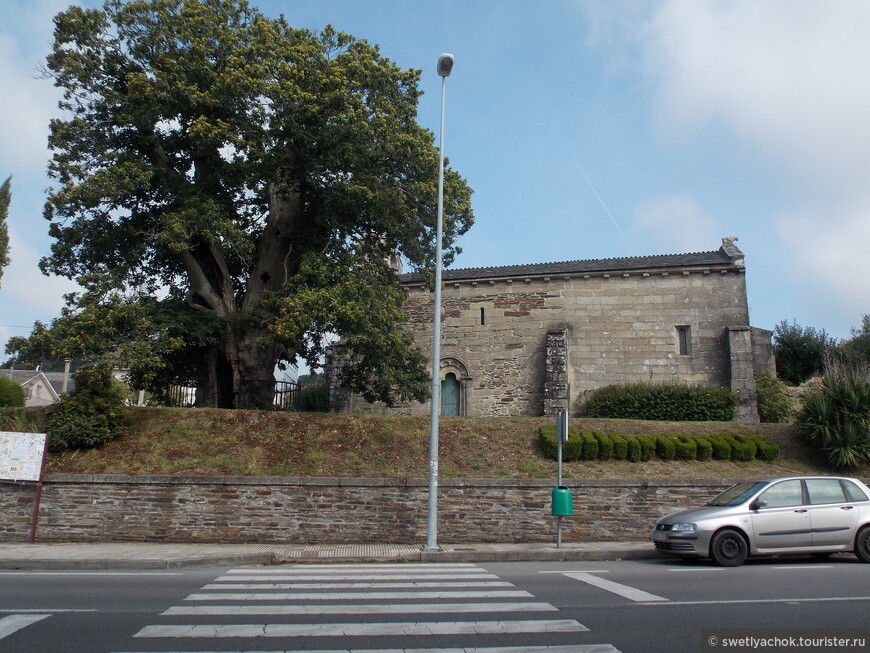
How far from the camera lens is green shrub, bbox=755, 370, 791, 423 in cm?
2323

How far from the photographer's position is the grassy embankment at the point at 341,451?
52.3 ft

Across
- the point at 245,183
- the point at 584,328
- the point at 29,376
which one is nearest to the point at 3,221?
the point at 29,376

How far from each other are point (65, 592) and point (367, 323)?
10154 millimetres

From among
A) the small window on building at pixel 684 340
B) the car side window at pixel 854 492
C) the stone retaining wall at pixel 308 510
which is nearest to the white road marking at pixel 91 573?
the stone retaining wall at pixel 308 510

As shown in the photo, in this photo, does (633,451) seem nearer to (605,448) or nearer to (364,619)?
(605,448)

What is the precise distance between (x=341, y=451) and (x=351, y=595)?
8653mm

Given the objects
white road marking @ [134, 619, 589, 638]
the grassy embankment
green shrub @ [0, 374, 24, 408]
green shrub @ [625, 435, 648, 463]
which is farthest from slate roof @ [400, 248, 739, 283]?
white road marking @ [134, 619, 589, 638]

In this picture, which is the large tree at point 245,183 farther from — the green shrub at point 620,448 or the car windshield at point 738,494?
the car windshield at point 738,494

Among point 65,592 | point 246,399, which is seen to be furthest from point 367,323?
point 65,592

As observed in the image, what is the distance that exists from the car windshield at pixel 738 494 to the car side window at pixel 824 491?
0.82 m

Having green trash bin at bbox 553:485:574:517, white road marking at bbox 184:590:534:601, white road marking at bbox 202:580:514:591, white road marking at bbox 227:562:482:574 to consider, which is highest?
green trash bin at bbox 553:485:574:517

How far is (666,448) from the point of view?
1762 cm

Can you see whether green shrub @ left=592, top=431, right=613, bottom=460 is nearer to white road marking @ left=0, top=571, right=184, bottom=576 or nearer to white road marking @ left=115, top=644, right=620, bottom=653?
white road marking @ left=0, top=571, right=184, bottom=576

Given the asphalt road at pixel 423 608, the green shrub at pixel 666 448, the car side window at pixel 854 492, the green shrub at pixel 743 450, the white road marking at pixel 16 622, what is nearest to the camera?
the asphalt road at pixel 423 608
